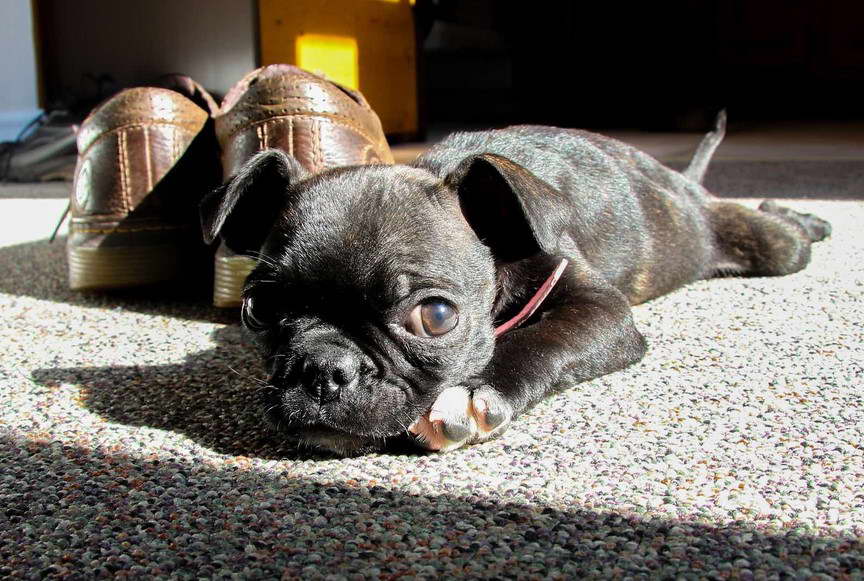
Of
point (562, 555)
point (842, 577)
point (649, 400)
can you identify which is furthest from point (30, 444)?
point (842, 577)

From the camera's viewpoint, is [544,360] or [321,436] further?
[544,360]

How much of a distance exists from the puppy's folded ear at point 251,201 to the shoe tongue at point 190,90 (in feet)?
3.62

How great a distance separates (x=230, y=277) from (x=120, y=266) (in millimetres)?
468

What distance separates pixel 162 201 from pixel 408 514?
1876 mm

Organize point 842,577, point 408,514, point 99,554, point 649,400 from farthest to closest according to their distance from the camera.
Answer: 1. point 649,400
2. point 408,514
3. point 99,554
4. point 842,577

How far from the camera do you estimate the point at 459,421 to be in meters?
1.70

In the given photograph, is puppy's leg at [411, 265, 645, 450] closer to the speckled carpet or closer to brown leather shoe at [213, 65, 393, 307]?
the speckled carpet

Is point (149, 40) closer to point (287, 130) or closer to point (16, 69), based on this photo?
point (16, 69)

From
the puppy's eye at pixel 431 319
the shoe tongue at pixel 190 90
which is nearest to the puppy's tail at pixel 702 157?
the shoe tongue at pixel 190 90

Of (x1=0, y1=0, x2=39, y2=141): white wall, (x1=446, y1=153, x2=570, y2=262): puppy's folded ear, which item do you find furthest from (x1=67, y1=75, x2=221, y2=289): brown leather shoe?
(x1=0, y1=0, x2=39, y2=141): white wall

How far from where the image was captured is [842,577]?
3.91 ft

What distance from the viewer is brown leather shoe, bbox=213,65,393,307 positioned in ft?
8.96

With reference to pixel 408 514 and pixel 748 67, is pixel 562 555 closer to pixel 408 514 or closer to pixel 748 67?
pixel 408 514

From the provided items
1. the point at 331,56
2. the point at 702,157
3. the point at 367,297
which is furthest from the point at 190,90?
the point at 331,56
